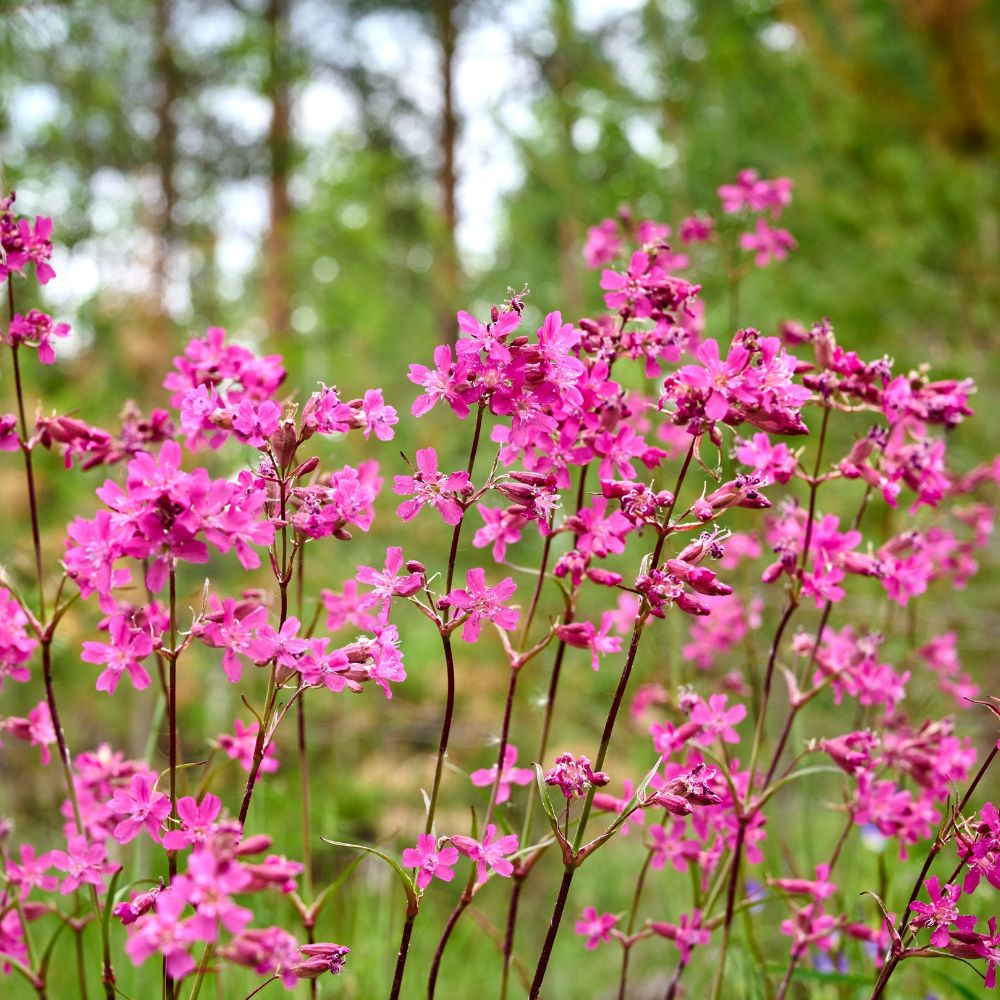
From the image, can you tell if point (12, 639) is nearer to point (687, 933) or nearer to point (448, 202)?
point (687, 933)

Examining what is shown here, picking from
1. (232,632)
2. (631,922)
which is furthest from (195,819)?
(631,922)

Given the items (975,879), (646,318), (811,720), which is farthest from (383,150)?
(975,879)

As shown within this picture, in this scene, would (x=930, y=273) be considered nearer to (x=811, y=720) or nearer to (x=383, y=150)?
(x=811, y=720)

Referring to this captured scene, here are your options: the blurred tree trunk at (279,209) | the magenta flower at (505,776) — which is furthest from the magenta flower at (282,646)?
the blurred tree trunk at (279,209)

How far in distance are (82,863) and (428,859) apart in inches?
25.0

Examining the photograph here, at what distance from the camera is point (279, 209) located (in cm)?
1104

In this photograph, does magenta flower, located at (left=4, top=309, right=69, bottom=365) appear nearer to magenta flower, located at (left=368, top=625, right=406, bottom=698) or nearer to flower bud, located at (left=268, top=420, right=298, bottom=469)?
flower bud, located at (left=268, top=420, right=298, bottom=469)

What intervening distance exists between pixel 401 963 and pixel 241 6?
36.1 ft

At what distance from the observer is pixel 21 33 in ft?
12.0

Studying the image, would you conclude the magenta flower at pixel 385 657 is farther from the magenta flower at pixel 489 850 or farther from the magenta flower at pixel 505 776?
the magenta flower at pixel 505 776

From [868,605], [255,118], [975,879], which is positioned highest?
[255,118]

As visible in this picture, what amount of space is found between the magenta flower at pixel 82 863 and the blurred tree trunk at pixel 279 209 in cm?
881

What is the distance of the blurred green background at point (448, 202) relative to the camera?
5074 mm

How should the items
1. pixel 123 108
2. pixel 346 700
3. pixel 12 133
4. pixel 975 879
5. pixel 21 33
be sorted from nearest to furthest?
pixel 975 879 < pixel 21 33 < pixel 346 700 < pixel 12 133 < pixel 123 108
